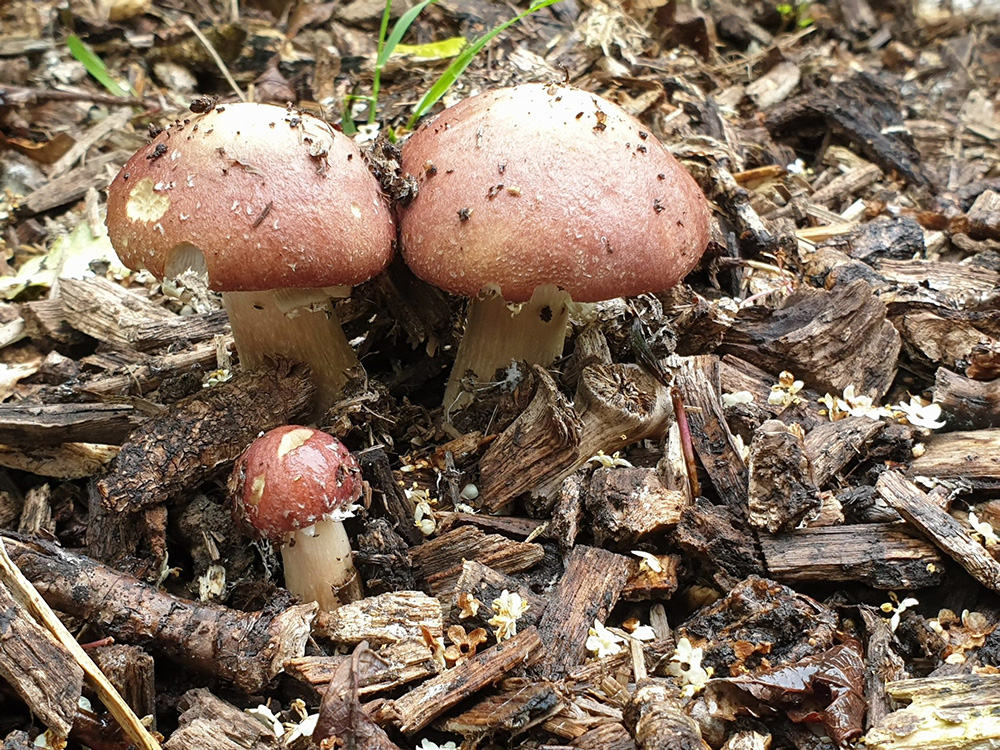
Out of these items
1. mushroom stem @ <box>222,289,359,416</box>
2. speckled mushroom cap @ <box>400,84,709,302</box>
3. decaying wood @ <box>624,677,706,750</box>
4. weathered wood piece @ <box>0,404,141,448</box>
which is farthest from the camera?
weathered wood piece @ <box>0,404,141,448</box>

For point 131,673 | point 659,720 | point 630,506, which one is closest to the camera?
point 659,720

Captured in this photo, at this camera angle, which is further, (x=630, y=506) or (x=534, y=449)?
(x=534, y=449)

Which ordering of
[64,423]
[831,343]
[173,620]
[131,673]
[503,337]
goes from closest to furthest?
[131,673] → [173,620] → [64,423] → [503,337] → [831,343]

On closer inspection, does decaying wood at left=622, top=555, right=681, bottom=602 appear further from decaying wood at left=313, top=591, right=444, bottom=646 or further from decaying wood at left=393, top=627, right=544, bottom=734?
decaying wood at left=313, top=591, right=444, bottom=646

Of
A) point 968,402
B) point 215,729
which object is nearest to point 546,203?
point 215,729

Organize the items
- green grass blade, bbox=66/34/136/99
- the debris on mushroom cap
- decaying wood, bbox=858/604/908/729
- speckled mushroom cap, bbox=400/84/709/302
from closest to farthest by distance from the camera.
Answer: decaying wood, bbox=858/604/908/729
the debris on mushroom cap
speckled mushroom cap, bbox=400/84/709/302
green grass blade, bbox=66/34/136/99

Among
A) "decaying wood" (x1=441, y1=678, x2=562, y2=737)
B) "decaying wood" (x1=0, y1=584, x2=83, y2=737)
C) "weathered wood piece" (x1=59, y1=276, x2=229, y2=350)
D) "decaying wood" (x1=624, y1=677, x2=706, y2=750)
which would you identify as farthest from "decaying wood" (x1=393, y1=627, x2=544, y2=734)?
"weathered wood piece" (x1=59, y1=276, x2=229, y2=350)

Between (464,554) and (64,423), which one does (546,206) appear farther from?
(64,423)

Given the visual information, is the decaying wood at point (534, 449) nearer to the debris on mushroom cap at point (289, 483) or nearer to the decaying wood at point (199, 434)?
the debris on mushroom cap at point (289, 483)
